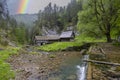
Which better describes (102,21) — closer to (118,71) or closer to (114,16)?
(114,16)

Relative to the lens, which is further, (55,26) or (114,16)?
(55,26)

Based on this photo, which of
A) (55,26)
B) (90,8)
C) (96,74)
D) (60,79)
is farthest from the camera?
(55,26)

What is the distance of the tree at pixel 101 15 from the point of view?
42784 mm

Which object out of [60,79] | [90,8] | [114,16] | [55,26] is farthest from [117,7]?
[55,26]

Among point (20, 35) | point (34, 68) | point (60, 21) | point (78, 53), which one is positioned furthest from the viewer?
point (60, 21)

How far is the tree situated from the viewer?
42.8 m

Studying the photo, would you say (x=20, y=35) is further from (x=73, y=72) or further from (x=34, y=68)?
(x=73, y=72)

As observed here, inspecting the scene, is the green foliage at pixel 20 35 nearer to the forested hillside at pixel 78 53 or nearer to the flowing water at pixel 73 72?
the forested hillside at pixel 78 53

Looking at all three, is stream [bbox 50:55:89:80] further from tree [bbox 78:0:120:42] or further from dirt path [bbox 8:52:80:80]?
tree [bbox 78:0:120:42]

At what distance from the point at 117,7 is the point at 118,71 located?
30251 mm

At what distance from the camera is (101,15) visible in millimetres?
44031

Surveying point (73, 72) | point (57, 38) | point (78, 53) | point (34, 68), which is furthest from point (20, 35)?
point (73, 72)

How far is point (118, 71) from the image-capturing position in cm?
1448

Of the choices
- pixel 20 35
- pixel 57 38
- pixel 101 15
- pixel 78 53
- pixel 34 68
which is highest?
pixel 101 15
